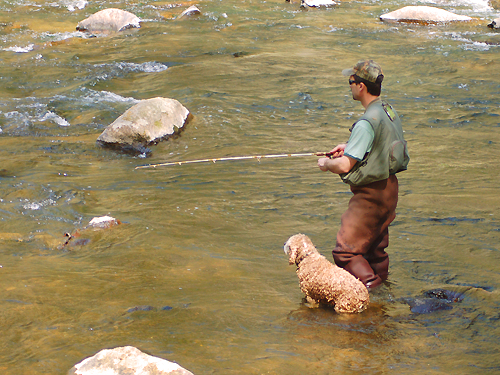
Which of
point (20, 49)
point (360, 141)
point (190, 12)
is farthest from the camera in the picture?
point (190, 12)

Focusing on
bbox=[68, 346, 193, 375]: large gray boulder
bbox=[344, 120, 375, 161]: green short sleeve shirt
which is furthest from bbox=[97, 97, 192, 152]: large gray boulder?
bbox=[68, 346, 193, 375]: large gray boulder

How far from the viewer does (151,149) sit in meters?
9.15

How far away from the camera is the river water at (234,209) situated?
3.75 meters

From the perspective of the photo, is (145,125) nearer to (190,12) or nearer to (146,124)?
(146,124)

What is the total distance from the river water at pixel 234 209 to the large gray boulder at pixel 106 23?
8.19ft

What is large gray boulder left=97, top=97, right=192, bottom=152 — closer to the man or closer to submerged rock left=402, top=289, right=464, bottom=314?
the man

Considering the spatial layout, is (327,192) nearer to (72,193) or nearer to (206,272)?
(206,272)

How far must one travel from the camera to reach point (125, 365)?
10.1 feet

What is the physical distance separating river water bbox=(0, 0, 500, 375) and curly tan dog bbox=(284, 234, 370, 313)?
109mm

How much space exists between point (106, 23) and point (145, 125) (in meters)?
10.4

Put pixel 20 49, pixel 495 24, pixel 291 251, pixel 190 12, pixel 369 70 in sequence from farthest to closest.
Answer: pixel 190 12, pixel 495 24, pixel 20 49, pixel 291 251, pixel 369 70

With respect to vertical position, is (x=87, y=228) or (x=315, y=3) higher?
(x=315, y=3)

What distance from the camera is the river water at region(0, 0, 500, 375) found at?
12.3 ft

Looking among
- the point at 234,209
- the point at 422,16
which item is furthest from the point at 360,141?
the point at 422,16
